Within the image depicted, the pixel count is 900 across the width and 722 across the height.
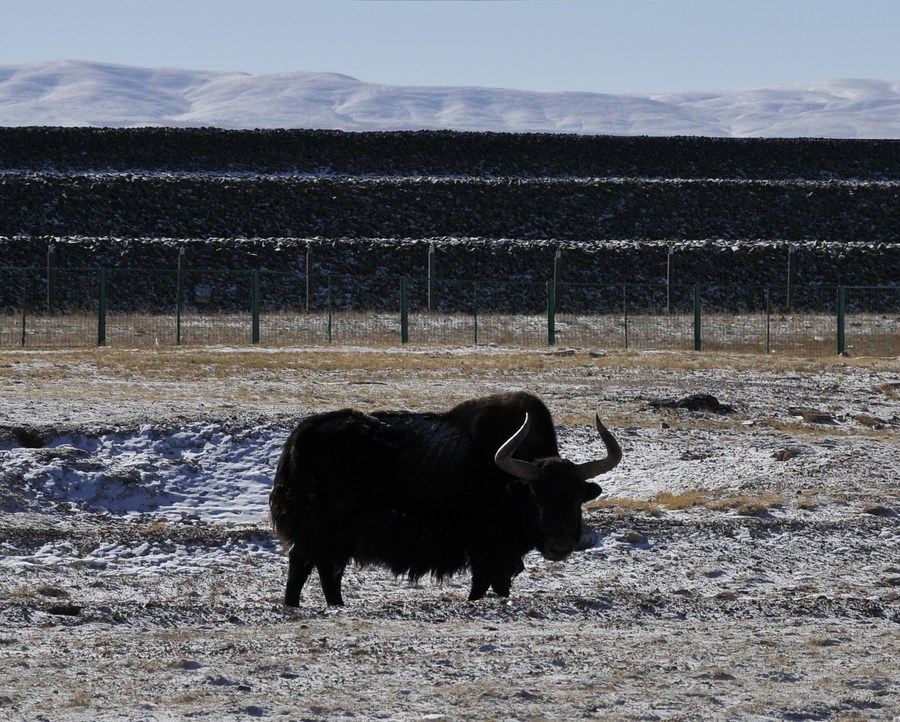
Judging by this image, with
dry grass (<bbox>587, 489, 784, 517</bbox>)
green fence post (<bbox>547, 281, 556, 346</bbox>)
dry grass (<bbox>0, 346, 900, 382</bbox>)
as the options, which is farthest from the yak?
green fence post (<bbox>547, 281, 556, 346</bbox>)

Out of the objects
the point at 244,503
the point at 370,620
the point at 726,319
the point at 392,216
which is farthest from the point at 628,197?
the point at 370,620

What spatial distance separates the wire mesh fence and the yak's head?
22533mm

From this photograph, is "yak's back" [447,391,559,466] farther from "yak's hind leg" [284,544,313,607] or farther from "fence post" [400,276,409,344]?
"fence post" [400,276,409,344]

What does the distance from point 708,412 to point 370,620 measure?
11.4 metres

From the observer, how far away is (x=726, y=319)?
37562 millimetres

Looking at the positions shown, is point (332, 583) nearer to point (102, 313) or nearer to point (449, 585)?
point (449, 585)

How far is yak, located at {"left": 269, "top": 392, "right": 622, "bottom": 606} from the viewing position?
32.3 ft

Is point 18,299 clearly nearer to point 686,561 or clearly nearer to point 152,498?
point 152,498

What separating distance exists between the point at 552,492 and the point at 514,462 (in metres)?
0.34

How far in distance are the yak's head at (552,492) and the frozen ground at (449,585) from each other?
0.44 meters

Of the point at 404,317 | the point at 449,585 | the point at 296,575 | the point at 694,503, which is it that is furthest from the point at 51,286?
the point at 296,575

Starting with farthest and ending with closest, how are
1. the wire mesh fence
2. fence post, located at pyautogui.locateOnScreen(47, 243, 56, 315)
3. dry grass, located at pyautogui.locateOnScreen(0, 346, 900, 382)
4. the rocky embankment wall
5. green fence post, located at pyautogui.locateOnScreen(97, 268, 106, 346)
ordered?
1. the rocky embankment wall
2. fence post, located at pyautogui.locateOnScreen(47, 243, 56, 315)
3. the wire mesh fence
4. green fence post, located at pyautogui.locateOnScreen(97, 268, 106, 346)
5. dry grass, located at pyautogui.locateOnScreen(0, 346, 900, 382)

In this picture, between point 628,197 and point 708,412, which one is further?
point 628,197

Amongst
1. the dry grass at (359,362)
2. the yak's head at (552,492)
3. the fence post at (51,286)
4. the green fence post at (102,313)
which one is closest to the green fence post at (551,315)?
the dry grass at (359,362)
